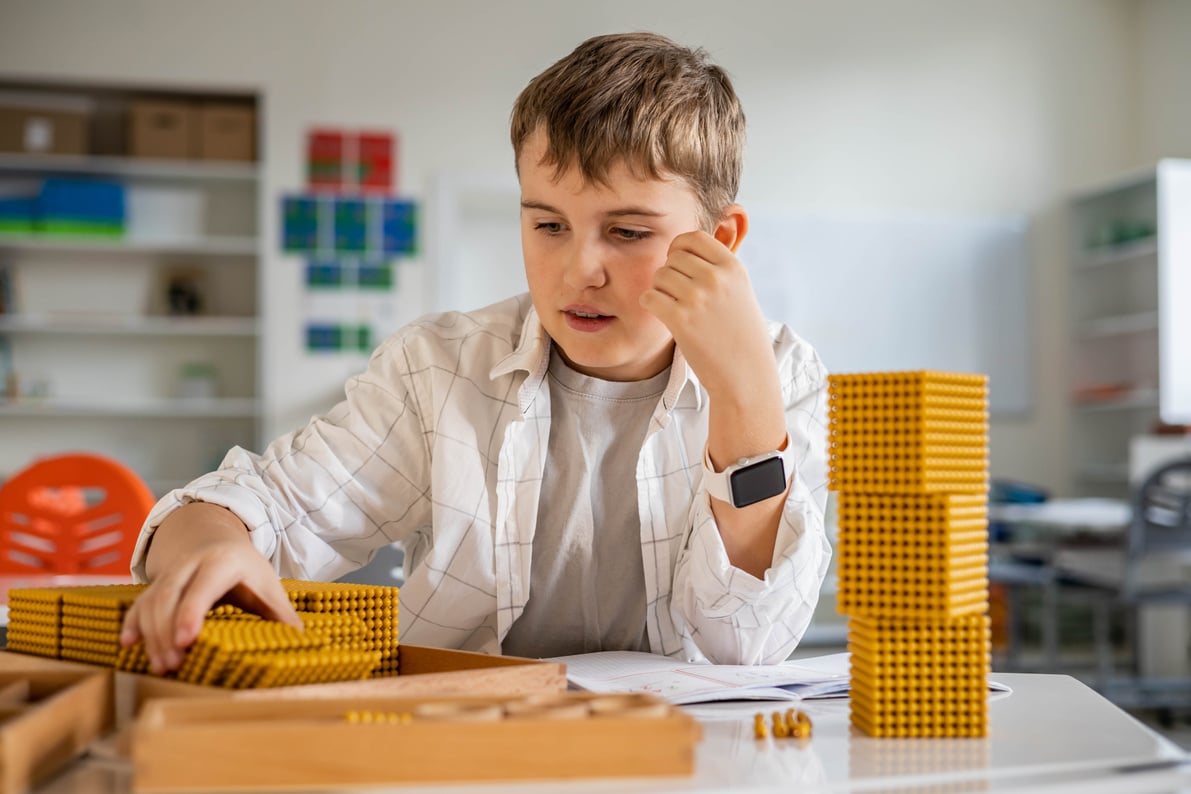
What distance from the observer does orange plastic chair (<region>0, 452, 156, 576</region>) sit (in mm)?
2113

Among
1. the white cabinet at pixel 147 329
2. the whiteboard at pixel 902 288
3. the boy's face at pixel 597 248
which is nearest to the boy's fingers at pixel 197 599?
the boy's face at pixel 597 248

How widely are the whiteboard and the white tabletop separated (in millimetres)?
5095

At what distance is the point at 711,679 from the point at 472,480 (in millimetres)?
428

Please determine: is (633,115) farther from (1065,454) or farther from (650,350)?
(1065,454)

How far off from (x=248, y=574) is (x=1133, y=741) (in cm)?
60

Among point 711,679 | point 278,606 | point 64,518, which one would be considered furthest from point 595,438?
point 64,518

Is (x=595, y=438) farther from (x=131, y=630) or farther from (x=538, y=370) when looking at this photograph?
(x=131, y=630)

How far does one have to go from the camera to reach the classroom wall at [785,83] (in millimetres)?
5445

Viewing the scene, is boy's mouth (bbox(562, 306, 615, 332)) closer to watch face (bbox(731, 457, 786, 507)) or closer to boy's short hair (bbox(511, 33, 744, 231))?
boy's short hair (bbox(511, 33, 744, 231))

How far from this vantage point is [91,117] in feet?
18.0

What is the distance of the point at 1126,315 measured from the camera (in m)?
6.34

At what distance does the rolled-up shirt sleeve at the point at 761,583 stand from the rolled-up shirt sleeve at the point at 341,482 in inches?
12.7

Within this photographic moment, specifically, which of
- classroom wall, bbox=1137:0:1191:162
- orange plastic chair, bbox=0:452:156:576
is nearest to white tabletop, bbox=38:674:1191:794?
orange plastic chair, bbox=0:452:156:576

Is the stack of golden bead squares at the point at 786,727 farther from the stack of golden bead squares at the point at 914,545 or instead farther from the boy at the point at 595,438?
the boy at the point at 595,438
